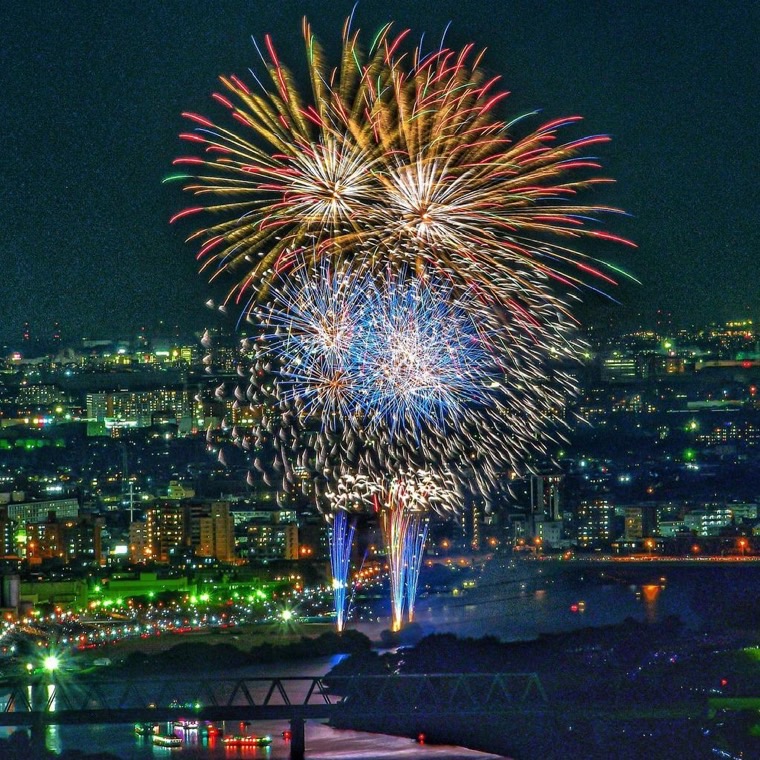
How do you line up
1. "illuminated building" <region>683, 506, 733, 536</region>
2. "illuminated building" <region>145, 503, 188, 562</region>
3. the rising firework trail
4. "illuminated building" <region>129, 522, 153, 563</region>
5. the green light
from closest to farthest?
the rising firework trail, the green light, "illuminated building" <region>129, 522, 153, 563</region>, "illuminated building" <region>145, 503, 188, 562</region>, "illuminated building" <region>683, 506, 733, 536</region>

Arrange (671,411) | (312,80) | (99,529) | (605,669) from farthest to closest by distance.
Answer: (671,411) → (99,529) → (605,669) → (312,80)

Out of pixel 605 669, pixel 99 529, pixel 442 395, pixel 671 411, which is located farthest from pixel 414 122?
pixel 671 411

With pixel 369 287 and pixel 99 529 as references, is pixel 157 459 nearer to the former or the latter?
pixel 99 529

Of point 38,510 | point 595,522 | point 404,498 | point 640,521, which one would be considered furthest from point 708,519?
point 404,498

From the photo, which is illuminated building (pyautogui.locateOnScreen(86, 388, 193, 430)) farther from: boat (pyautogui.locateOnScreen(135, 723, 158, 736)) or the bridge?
boat (pyautogui.locateOnScreen(135, 723, 158, 736))

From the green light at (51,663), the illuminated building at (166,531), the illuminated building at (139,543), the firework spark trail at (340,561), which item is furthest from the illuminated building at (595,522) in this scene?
the green light at (51,663)

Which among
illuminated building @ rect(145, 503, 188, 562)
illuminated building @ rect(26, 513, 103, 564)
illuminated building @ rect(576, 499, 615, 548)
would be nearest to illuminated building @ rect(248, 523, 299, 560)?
illuminated building @ rect(145, 503, 188, 562)

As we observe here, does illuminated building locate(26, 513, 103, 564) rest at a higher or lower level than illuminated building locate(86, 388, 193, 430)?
lower
